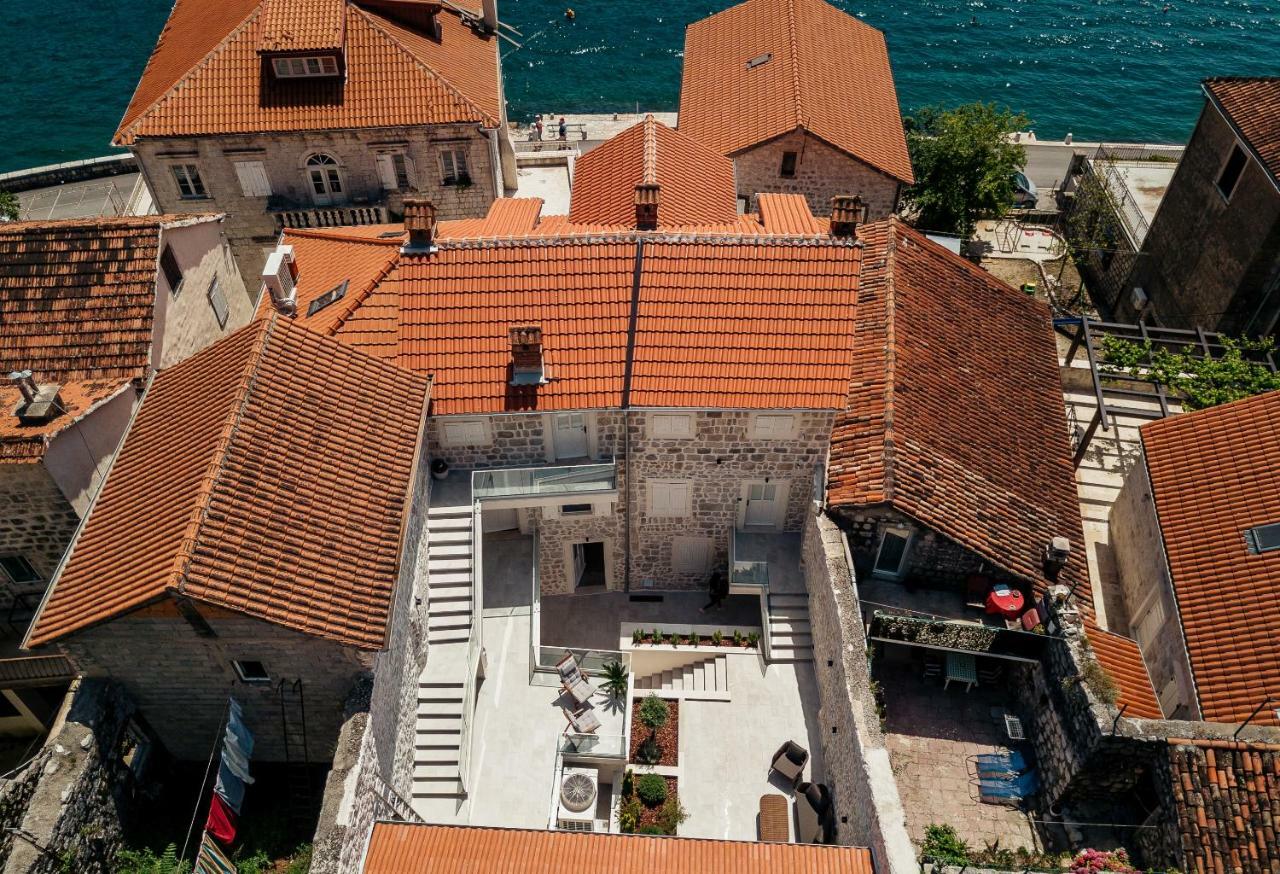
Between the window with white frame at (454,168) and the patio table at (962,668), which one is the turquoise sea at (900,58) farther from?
the patio table at (962,668)

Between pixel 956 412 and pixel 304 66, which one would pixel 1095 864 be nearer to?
pixel 956 412

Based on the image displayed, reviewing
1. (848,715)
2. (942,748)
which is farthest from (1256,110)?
(848,715)

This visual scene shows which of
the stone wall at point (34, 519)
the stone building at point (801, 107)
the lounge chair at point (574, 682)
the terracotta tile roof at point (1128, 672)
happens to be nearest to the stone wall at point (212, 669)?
the stone wall at point (34, 519)

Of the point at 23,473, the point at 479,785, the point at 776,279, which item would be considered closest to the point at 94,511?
the point at 23,473

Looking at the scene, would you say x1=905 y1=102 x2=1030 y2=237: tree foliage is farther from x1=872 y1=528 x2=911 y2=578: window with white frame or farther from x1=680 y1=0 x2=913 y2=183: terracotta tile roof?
x1=872 y1=528 x2=911 y2=578: window with white frame

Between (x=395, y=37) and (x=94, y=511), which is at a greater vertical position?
(x=395, y=37)

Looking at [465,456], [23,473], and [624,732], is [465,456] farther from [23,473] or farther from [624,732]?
[23,473]
